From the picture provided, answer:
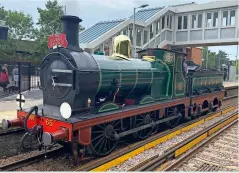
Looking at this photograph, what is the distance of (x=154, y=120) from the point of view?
8.66m

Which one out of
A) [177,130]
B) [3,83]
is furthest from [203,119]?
[3,83]

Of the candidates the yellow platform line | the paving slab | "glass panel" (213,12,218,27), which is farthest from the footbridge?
the yellow platform line

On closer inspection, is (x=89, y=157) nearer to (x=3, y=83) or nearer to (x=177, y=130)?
(x=177, y=130)

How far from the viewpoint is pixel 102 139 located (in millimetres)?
6430

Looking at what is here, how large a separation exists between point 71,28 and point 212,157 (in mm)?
5063

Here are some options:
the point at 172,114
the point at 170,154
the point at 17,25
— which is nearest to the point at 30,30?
the point at 17,25

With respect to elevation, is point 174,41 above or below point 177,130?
above

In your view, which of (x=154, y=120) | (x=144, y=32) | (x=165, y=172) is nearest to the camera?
(x=165, y=172)

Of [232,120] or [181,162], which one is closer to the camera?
[181,162]

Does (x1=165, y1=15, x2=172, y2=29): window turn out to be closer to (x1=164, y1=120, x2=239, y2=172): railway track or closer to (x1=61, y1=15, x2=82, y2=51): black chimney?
(x1=164, y1=120, x2=239, y2=172): railway track

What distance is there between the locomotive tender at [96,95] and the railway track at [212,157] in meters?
1.62

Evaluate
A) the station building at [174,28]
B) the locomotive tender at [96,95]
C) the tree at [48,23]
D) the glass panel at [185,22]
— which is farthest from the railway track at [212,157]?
the tree at [48,23]

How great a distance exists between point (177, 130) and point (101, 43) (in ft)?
39.8

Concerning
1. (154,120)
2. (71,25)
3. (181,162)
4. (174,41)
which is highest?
(174,41)
